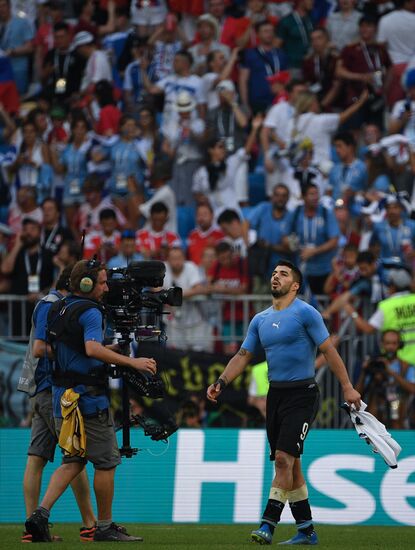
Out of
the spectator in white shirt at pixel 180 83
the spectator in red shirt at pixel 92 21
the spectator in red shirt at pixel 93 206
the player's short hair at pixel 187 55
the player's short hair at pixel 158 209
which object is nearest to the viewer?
the player's short hair at pixel 158 209

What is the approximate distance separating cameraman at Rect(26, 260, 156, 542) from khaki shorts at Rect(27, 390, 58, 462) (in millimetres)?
687

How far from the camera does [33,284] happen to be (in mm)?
18703

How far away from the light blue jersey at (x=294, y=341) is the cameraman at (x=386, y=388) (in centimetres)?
512

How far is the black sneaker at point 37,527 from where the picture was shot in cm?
1111

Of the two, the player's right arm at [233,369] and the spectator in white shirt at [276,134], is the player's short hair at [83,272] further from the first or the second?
the spectator in white shirt at [276,134]

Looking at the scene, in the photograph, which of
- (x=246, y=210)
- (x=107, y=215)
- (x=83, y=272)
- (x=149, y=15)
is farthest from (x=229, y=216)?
(x=83, y=272)

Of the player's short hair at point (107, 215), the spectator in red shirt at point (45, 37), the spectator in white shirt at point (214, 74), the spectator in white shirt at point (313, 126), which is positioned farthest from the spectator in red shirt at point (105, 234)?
the spectator in red shirt at point (45, 37)

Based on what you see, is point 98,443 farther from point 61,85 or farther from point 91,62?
point 61,85

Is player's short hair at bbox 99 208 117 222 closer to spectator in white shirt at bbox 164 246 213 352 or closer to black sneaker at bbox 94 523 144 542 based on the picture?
spectator in white shirt at bbox 164 246 213 352

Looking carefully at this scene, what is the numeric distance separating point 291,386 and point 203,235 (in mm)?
8250

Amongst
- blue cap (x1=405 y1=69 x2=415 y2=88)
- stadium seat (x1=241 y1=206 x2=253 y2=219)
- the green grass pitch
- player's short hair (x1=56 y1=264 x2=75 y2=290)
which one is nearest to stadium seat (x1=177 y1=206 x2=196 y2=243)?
stadium seat (x1=241 y1=206 x2=253 y2=219)

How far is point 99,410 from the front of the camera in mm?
11297

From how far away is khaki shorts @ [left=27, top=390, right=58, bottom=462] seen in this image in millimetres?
12125

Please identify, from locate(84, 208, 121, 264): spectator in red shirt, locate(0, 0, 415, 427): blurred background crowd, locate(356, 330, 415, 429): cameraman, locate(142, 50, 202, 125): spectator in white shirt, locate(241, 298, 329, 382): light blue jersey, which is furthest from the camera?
locate(142, 50, 202, 125): spectator in white shirt
